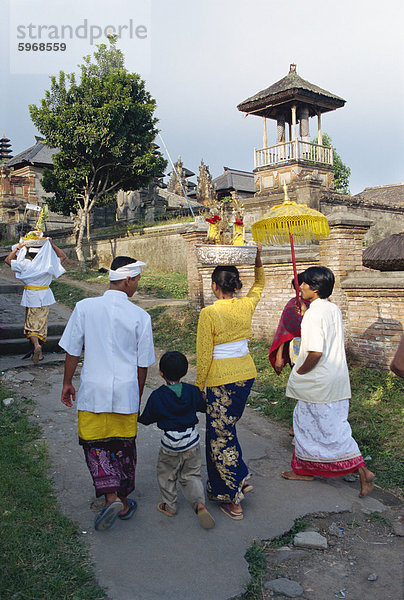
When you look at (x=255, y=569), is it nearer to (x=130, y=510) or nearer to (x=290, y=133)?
(x=130, y=510)

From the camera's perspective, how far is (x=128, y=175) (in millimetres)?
21281

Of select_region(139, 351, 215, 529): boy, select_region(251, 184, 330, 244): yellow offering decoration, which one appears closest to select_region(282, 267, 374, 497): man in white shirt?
select_region(251, 184, 330, 244): yellow offering decoration

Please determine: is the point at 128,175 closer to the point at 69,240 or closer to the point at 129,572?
the point at 69,240

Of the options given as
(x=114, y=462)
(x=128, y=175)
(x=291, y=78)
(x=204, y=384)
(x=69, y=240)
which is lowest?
(x=114, y=462)

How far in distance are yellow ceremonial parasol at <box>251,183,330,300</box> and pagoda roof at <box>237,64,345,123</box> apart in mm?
16502

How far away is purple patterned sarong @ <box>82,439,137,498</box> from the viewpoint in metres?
3.30

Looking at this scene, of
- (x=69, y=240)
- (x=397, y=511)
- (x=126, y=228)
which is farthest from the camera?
(x=69, y=240)

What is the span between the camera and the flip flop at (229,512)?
3.45 meters

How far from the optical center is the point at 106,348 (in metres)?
3.33

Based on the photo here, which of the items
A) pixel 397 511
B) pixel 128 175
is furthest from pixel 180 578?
pixel 128 175

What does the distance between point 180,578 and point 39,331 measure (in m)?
5.69

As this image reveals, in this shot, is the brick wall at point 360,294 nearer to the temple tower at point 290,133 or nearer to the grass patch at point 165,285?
the grass patch at point 165,285

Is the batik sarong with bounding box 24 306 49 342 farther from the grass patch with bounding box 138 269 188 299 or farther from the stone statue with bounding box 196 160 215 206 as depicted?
the stone statue with bounding box 196 160 215 206

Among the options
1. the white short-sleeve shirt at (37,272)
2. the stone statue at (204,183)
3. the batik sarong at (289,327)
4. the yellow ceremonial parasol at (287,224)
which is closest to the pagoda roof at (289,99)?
the stone statue at (204,183)
